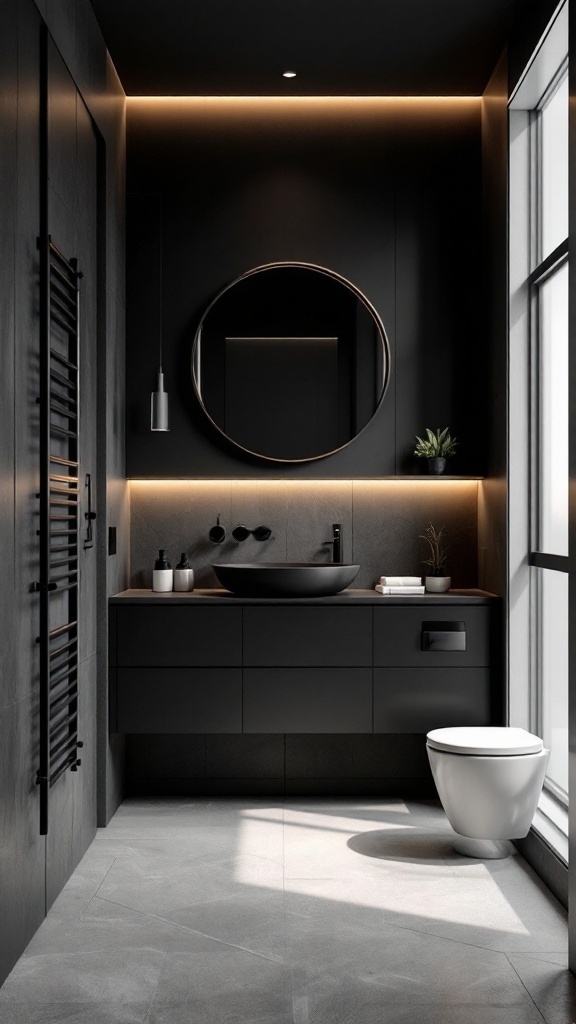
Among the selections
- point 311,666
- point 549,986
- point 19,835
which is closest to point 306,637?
point 311,666

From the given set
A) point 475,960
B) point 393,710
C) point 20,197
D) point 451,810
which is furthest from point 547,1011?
point 20,197

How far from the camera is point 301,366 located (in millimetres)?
4254

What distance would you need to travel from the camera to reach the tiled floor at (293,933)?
2285 mm

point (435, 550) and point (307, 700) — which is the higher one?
point (435, 550)

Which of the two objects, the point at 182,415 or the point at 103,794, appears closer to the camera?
the point at 103,794

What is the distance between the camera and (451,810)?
3270 mm

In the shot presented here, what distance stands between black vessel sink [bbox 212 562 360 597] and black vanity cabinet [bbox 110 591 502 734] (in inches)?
2.0

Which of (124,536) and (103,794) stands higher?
(124,536)

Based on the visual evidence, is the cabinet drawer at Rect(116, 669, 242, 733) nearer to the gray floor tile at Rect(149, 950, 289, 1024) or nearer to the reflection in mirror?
the reflection in mirror

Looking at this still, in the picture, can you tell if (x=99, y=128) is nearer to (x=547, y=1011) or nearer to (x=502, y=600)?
(x=502, y=600)

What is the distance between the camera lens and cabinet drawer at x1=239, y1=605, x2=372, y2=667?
12.6ft

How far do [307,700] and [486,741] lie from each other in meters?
0.81

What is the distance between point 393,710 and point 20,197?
7.76 ft

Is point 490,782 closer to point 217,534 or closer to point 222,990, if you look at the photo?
point 222,990
